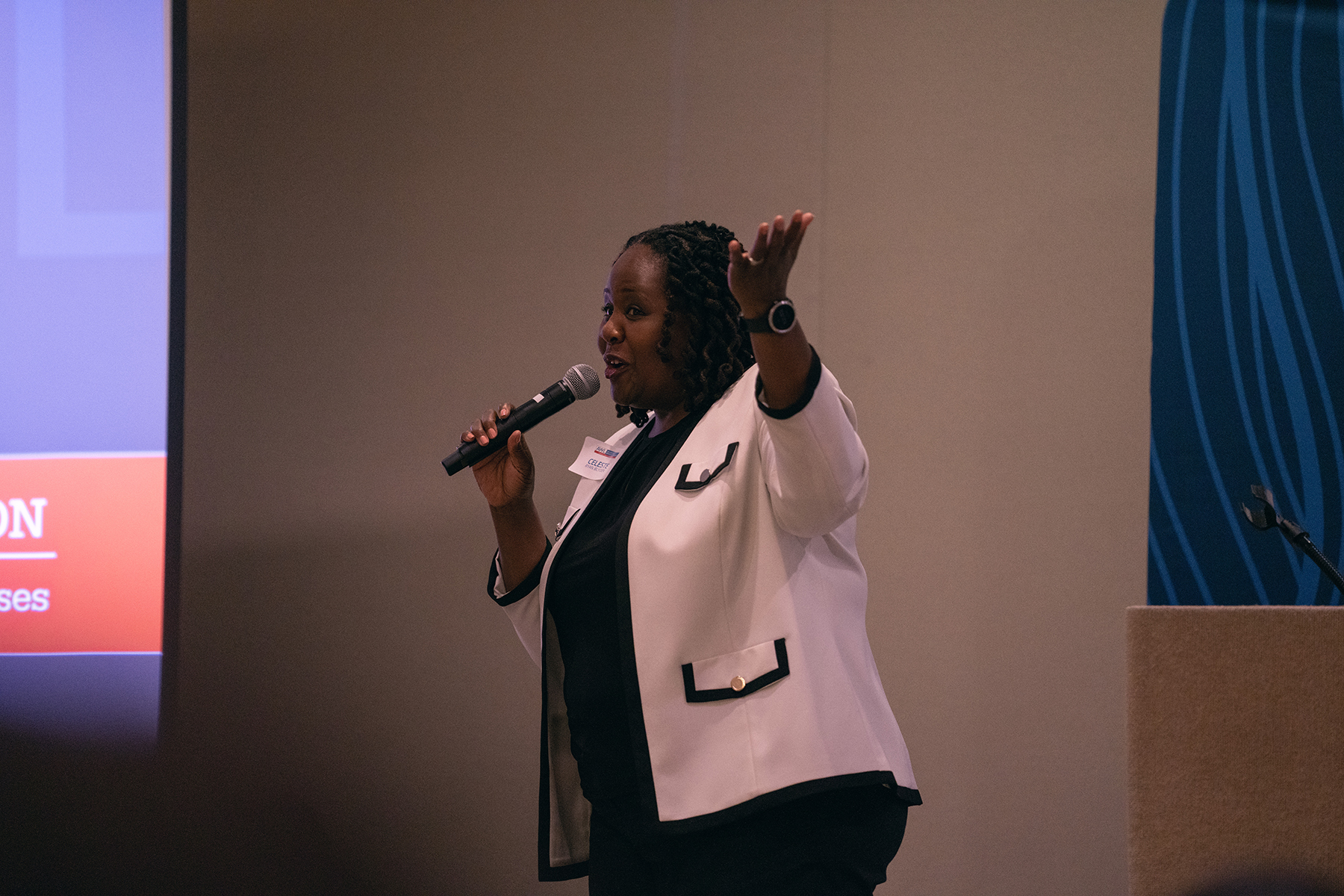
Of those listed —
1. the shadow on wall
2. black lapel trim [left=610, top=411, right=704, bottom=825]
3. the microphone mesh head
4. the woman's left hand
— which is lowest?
the shadow on wall

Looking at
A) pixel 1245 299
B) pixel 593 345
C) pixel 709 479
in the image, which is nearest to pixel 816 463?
pixel 709 479

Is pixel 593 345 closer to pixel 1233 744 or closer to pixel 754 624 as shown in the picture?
pixel 754 624

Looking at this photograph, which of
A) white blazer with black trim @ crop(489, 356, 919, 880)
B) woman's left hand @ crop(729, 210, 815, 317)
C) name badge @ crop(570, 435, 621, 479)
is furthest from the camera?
name badge @ crop(570, 435, 621, 479)

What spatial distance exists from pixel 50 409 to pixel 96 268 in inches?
12.8

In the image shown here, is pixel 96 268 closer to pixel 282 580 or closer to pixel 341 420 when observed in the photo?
pixel 341 420

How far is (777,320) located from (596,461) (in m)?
0.56

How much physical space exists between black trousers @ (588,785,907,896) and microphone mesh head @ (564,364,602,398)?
645mm

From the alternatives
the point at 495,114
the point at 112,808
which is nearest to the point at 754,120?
the point at 495,114

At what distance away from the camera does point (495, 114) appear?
7.96 feet

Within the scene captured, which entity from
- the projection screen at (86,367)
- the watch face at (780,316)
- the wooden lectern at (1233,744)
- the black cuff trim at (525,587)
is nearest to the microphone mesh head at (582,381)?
the black cuff trim at (525,587)

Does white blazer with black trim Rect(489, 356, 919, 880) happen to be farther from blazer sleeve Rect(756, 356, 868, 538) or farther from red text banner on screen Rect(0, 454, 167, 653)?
red text banner on screen Rect(0, 454, 167, 653)

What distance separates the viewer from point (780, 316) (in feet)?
3.25

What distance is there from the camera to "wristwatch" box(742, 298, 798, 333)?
989 mm

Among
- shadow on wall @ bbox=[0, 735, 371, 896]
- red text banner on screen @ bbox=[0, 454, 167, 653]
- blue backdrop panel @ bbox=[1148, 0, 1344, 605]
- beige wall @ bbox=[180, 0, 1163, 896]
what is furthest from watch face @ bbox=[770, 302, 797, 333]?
shadow on wall @ bbox=[0, 735, 371, 896]
